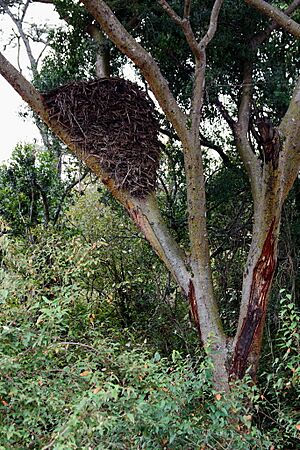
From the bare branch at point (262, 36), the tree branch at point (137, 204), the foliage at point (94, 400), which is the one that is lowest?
the foliage at point (94, 400)

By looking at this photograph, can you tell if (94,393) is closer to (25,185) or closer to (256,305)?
(256,305)

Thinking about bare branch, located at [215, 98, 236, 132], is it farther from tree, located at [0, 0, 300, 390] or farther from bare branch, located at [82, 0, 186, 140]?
bare branch, located at [82, 0, 186, 140]

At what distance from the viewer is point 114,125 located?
4812 mm

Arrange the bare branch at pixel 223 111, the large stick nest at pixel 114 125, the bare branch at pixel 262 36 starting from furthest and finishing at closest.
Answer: the bare branch at pixel 223 111 < the bare branch at pixel 262 36 < the large stick nest at pixel 114 125

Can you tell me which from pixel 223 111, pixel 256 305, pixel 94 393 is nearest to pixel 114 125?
pixel 223 111

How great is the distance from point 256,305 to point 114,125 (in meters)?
1.92

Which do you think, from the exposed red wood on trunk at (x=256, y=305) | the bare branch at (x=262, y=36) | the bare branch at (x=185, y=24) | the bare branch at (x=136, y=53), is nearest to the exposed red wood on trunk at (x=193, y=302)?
the exposed red wood on trunk at (x=256, y=305)

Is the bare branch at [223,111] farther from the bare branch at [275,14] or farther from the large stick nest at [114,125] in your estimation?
the bare branch at [275,14]

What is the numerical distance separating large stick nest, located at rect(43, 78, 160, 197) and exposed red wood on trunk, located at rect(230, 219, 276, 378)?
110 cm

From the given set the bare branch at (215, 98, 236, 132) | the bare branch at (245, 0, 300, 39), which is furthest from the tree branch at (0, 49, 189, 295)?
the bare branch at (245, 0, 300, 39)

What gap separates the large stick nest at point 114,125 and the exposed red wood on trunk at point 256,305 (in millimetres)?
1099

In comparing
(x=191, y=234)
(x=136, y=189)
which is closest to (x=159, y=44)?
(x=136, y=189)

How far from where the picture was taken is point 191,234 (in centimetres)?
438

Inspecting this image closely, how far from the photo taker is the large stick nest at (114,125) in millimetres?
4582
